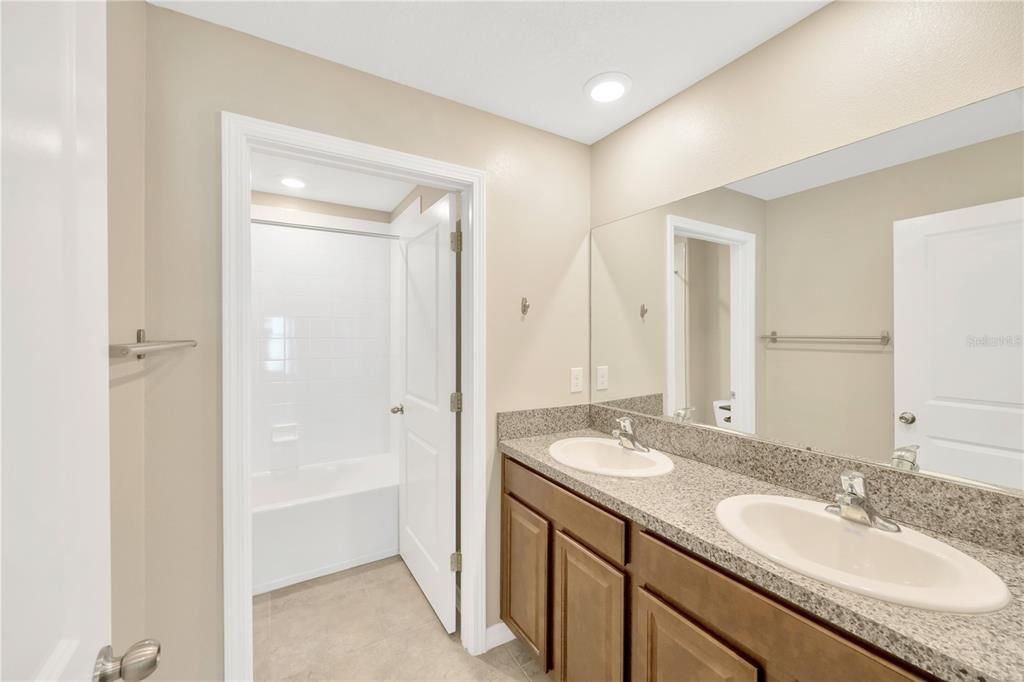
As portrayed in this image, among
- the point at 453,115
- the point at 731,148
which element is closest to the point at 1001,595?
the point at 731,148

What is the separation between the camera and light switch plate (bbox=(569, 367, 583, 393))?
2068mm

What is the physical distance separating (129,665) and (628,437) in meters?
1.58

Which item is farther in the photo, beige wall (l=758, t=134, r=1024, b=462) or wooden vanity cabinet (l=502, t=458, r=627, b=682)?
wooden vanity cabinet (l=502, t=458, r=627, b=682)

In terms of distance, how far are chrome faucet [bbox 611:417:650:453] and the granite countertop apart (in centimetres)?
26

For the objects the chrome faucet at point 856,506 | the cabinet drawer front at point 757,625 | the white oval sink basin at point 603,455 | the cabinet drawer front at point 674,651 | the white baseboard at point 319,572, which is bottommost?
the white baseboard at point 319,572

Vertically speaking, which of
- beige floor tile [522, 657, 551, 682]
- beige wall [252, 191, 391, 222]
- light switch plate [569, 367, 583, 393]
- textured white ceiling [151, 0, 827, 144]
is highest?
textured white ceiling [151, 0, 827, 144]

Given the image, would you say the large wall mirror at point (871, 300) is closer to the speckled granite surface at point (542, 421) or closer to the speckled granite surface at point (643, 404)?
the speckled granite surface at point (643, 404)

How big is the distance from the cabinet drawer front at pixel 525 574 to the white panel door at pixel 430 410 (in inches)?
10.7

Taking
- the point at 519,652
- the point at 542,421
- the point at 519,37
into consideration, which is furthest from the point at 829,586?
the point at 519,37

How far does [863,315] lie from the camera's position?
3.93ft

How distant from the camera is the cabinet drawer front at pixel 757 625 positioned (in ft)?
2.43

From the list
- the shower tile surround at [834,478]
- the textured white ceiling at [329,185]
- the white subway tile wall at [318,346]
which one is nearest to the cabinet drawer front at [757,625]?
the shower tile surround at [834,478]

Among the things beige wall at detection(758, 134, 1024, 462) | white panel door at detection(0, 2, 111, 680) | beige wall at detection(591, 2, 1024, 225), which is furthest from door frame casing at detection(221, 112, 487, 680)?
beige wall at detection(758, 134, 1024, 462)

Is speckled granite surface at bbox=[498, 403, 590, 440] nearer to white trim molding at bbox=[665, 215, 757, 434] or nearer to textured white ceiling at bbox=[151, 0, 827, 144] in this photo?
white trim molding at bbox=[665, 215, 757, 434]
